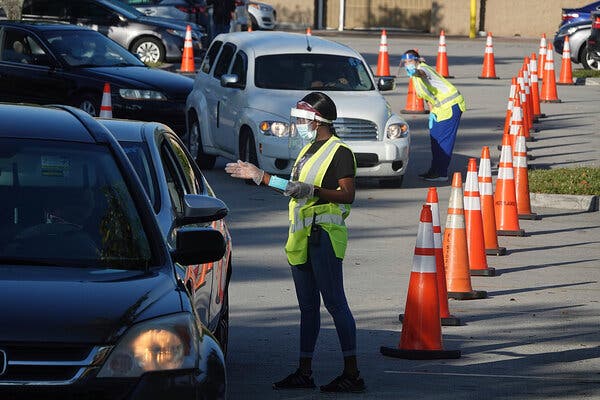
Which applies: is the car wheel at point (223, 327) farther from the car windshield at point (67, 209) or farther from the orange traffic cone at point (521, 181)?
the orange traffic cone at point (521, 181)

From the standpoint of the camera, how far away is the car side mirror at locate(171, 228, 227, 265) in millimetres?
6062

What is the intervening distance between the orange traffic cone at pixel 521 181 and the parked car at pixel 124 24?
15.5m

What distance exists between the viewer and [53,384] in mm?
5035

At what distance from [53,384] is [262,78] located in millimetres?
12904

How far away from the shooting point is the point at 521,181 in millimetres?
15273

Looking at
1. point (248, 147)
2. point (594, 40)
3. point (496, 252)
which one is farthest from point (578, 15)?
point (496, 252)

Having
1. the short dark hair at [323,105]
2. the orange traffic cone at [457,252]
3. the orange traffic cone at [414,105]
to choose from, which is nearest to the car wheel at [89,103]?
the orange traffic cone at [414,105]

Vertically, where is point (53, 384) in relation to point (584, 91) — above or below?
above

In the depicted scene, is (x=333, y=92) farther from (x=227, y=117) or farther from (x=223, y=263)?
(x=223, y=263)

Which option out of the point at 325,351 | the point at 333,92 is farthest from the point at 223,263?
the point at 333,92

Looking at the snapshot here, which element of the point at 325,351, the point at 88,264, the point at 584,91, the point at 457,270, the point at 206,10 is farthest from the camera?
the point at 206,10

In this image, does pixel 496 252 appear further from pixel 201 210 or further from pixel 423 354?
pixel 201 210

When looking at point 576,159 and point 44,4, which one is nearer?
point 576,159

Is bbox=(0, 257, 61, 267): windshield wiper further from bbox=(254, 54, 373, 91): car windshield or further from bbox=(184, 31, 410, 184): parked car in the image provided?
bbox=(254, 54, 373, 91): car windshield
